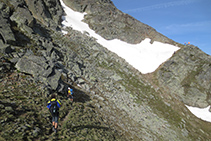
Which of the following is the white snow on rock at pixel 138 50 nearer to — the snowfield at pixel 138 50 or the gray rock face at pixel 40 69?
the snowfield at pixel 138 50

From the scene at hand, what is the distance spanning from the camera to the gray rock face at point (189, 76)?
4560 centimetres

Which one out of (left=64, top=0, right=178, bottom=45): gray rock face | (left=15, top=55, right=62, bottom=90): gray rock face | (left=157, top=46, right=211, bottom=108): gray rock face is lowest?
(left=15, top=55, right=62, bottom=90): gray rock face

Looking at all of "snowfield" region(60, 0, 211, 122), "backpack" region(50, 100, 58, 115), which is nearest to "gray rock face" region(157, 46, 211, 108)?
"snowfield" region(60, 0, 211, 122)

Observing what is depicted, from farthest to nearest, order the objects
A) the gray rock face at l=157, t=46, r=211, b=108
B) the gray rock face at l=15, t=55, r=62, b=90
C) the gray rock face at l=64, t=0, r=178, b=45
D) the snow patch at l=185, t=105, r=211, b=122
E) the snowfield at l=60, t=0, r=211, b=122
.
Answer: the gray rock face at l=64, t=0, r=178, b=45 → the snowfield at l=60, t=0, r=211, b=122 → the gray rock face at l=157, t=46, r=211, b=108 → the snow patch at l=185, t=105, r=211, b=122 → the gray rock face at l=15, t=55, r=62, b=90

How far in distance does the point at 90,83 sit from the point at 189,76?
45258 millimetres

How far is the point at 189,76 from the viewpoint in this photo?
162 feet

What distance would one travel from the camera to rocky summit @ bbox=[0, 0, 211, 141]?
445 inches

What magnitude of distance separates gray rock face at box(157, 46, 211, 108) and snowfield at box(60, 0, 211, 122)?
509cm

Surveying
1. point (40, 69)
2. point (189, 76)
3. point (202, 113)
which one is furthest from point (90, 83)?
point (189, 76)

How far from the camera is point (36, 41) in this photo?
24.7 m

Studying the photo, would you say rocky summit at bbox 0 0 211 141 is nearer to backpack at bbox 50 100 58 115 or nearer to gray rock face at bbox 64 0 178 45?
gray rock face at bbox 64 0 178 45

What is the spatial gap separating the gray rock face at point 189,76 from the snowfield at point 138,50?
5094 mm

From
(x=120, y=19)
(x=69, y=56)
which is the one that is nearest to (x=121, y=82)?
(x=69, y=56)

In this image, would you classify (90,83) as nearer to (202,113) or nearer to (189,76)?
(202,113)
